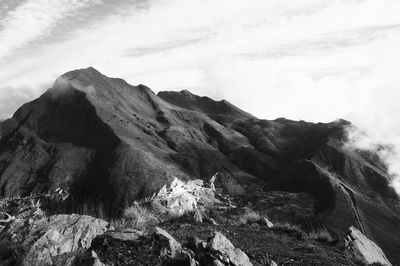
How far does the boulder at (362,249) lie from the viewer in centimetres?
2747

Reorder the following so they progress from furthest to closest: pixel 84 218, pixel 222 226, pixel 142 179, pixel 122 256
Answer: pixel 142 179 → pixel 222 226 → pixel 84 218 → pixel 122 256

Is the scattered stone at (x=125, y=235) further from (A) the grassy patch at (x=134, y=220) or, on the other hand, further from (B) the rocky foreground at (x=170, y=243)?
(A) the grassy patch at (x=134, y=220)

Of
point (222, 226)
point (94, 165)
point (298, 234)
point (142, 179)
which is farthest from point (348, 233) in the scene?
point (94, 165)

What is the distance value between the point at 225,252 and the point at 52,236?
8097mm

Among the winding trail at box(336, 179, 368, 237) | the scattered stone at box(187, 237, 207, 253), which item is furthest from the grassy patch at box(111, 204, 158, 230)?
the winding trail at box(336, 179, 368, 237)

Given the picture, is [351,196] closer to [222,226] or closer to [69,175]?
[69,175]

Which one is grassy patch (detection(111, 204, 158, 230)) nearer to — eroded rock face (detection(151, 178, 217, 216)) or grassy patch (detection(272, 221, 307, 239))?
grassy patch (detection(272, 221, 307, 239))

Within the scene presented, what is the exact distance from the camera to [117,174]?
169m

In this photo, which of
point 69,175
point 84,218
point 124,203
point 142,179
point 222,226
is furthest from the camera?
point 69,175

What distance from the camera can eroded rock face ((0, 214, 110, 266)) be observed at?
69.0ft

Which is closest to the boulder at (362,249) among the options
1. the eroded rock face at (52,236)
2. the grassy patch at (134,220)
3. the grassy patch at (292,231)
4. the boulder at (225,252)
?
the grassy patch at (292,231)

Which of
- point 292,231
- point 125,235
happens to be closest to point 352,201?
point 292,231

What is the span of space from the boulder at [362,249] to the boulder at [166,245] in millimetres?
11013

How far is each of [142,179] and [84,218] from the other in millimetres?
140175
